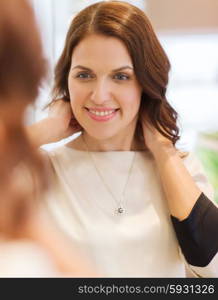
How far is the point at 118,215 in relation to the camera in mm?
875

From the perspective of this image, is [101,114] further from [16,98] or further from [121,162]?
[16,98]

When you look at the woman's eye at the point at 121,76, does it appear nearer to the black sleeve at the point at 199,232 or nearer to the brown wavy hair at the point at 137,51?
the brown wavy hair at the point at 137,51

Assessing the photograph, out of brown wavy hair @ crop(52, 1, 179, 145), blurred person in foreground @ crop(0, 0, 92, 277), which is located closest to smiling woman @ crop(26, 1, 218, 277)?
brown wavy hair @ crop(52, 1, 179, 145)

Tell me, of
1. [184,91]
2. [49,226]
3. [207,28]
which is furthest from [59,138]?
[207,28]

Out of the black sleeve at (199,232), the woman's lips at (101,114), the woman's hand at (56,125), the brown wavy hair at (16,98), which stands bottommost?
the black sleeve at (199,232)

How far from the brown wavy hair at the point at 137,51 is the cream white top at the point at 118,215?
0.10 meters

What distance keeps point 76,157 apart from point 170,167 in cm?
21

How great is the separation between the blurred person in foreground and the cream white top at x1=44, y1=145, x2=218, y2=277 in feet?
1.31

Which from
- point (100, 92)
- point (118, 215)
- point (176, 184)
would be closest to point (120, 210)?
point (118, 215)

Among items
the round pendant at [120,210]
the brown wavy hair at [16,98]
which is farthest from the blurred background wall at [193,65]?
the brown wavy hair at [16,98]

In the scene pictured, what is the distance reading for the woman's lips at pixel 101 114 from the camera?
859 millimetres

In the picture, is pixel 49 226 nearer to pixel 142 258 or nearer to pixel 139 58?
pixel 142 258

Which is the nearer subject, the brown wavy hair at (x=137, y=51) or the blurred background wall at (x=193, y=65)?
the brown wavy hair at (x=137, y=51)

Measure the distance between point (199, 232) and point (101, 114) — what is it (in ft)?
1.03
